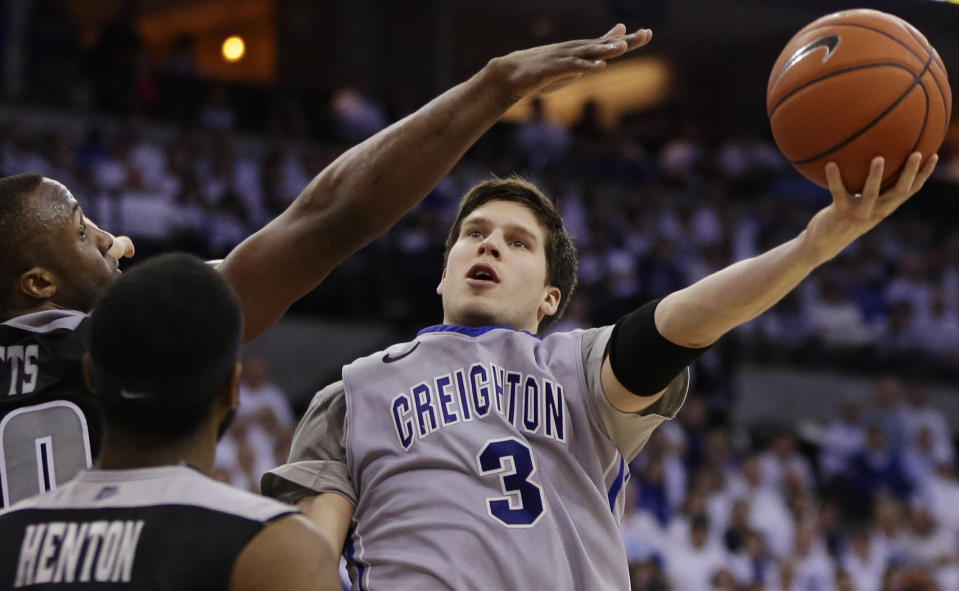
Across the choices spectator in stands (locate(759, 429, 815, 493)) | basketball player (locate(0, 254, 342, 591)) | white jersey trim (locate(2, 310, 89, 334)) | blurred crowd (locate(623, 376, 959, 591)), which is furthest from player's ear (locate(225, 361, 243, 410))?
spectator in stands (locate(759, 429, 815, 493))

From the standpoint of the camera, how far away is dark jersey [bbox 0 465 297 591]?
217 centimetres

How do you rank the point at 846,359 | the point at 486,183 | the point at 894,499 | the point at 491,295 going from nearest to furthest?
1. the point at 491,295
2. the point at 486,183
3. the point at 894,499
4. the point at 846,359

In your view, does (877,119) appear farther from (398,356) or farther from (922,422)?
(922,422)

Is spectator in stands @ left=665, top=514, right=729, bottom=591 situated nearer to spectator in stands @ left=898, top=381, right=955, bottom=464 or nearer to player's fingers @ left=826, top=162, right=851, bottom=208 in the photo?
spectator in stands @ left=898, top=381, right=955, bottom=464

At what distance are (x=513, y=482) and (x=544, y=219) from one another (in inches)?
35.3

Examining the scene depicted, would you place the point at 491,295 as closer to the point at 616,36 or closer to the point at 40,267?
the point at 616,36

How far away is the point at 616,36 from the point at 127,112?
12.4m

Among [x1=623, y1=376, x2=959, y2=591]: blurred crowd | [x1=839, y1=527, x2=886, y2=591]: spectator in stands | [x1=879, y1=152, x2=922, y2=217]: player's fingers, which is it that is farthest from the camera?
[x1=839, y1=527, x2=886, y2=591]: spectator in stands

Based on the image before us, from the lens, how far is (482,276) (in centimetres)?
364

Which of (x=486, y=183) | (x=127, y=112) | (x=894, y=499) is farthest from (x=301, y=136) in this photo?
(x=486, y=183)

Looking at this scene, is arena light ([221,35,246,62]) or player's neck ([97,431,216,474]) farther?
arena light ([221,35,246,62])

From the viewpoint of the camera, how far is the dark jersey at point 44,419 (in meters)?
2.81

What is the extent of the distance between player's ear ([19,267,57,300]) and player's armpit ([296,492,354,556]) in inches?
32.8

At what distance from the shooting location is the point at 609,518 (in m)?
3.33
